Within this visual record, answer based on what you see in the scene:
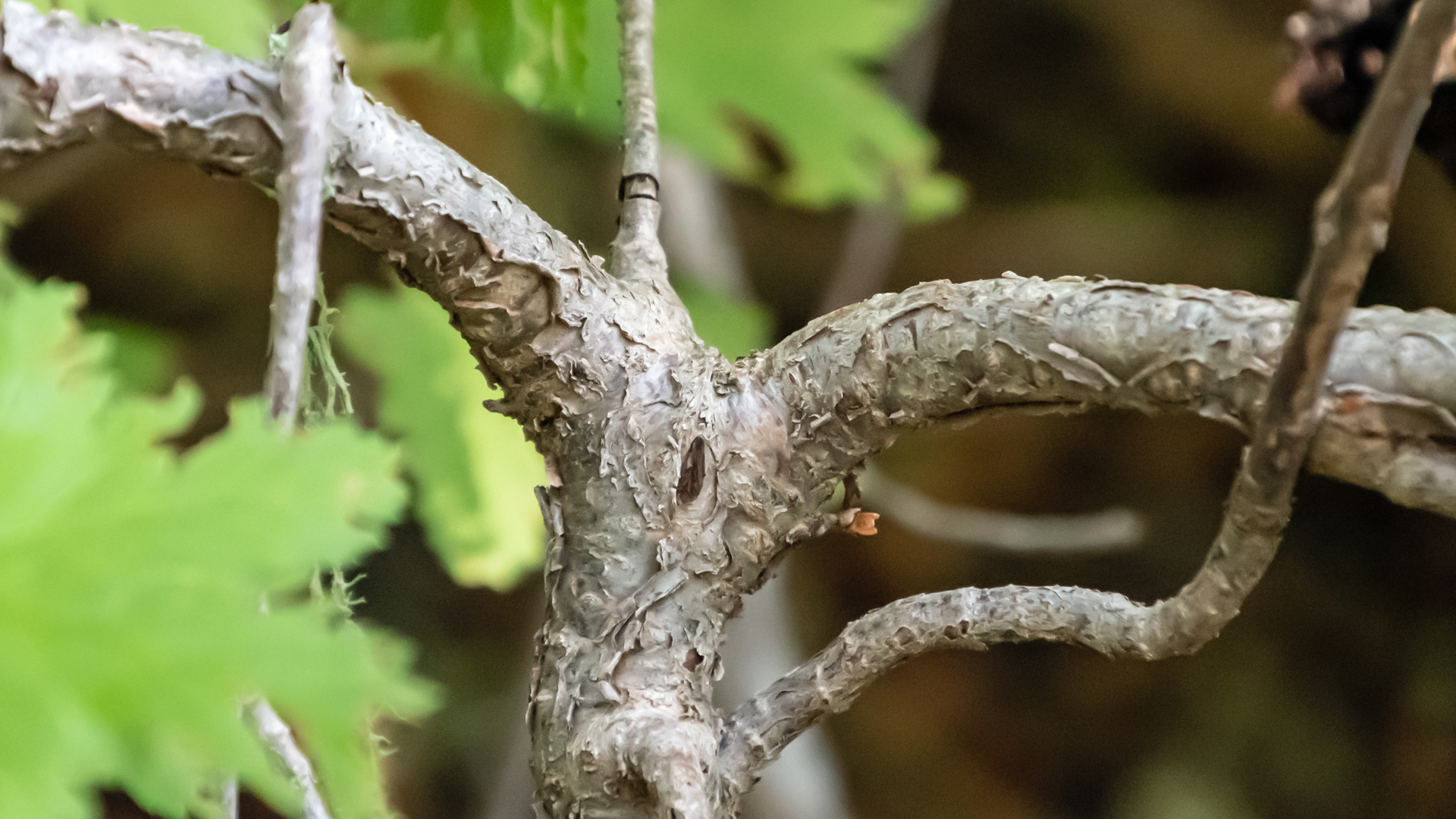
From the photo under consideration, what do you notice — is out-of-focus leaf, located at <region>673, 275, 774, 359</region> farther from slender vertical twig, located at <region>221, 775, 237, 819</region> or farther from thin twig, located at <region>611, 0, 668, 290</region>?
slender vertical twig, located at <region>221, 775, 237, 819</region>

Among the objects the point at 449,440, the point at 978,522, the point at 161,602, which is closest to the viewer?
the point at 161,602

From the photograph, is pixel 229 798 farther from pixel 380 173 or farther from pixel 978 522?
pixel 978 522

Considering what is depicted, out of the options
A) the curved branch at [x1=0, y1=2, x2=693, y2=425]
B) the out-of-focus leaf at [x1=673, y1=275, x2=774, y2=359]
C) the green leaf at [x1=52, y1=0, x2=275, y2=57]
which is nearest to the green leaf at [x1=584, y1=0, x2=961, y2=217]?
the out-of-focus leaf at [x1=673, y1=275, x2=774, y2=359]

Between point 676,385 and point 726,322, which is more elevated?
point 726,322

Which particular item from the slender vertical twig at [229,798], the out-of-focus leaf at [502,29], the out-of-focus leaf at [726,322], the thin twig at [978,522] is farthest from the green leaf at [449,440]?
the slender vertical twig at [229,798]

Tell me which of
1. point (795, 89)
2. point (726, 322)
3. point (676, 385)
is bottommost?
point (676, 385)

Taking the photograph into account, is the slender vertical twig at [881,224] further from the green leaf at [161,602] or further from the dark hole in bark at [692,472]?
the green leaf at [161,602]

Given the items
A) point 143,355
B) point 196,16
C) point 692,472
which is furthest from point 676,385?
point 143,355
